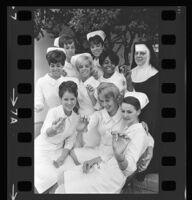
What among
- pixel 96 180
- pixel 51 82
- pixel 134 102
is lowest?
pixel 96 180

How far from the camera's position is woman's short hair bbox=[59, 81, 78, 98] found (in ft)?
9.15

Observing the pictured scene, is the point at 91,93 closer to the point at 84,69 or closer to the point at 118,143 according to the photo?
the point at 84,69

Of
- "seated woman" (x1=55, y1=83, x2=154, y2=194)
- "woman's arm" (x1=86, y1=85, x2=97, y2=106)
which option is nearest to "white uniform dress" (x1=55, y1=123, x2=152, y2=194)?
"seated woman" (x1=55, y1=83, x2=154, y2=194)

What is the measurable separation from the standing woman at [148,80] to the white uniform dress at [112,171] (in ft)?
0.22

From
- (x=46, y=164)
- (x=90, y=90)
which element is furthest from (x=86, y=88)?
(x=46, y=164)

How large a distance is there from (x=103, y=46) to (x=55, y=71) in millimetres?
307

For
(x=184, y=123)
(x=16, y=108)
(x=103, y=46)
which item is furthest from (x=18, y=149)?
(x=184, y=123)

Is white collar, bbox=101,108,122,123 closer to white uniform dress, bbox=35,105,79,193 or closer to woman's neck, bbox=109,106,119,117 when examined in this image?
woman's neck, bbox=109,106,119,117

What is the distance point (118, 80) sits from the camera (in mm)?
2797

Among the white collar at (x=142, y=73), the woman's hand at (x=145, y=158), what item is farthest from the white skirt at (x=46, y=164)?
the white collar at (x=142, y=73)

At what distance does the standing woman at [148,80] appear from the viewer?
2797 millimetres

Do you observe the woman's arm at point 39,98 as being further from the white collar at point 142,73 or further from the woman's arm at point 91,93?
the white collar at point 142,73

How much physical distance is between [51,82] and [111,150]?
20.1 inches

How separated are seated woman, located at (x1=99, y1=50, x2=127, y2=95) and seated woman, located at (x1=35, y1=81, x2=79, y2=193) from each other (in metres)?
0.19
